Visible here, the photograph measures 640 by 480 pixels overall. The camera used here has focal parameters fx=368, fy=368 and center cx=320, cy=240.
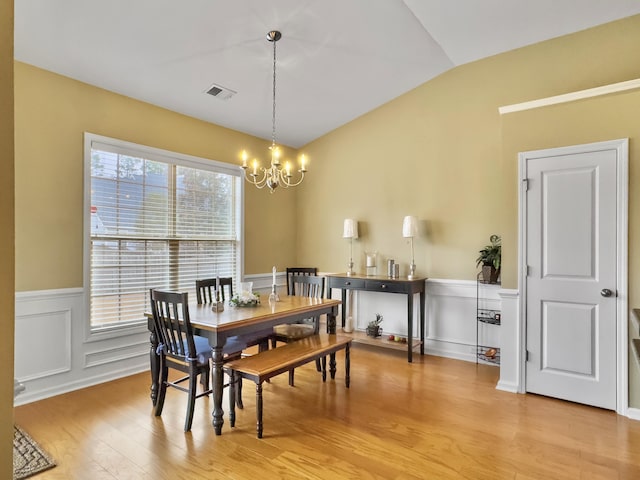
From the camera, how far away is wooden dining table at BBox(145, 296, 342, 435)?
257 centimetres

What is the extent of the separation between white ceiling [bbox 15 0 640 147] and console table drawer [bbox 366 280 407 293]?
2318 mm

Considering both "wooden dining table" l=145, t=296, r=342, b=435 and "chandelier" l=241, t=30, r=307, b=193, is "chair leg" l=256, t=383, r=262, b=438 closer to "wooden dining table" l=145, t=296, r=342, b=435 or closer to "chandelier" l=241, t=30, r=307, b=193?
"wooden dining table" l=145, t=296, r=342, b=435

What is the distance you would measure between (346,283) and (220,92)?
263 centimetres

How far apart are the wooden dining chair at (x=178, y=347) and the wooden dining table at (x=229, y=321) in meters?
0.09

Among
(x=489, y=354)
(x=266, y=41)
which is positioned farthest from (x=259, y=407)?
(x=266, y=41)

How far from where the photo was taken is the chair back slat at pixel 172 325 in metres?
2.56

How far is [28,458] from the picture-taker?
2273 millimetres

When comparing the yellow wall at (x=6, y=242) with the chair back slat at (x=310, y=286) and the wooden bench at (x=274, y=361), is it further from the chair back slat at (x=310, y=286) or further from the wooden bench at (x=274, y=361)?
the chair back slat at (x=310, y=286)

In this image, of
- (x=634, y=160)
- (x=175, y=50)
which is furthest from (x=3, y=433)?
(x=634, y=160)

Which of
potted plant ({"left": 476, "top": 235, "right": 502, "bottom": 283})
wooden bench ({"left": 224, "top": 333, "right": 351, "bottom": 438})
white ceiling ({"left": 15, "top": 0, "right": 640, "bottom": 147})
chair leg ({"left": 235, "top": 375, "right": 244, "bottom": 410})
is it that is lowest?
chair leg ({"left": 235, "top": 375, "right": 244, "bottom": 410})

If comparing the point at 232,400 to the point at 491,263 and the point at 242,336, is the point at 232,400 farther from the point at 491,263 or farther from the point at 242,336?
the point at 491,263

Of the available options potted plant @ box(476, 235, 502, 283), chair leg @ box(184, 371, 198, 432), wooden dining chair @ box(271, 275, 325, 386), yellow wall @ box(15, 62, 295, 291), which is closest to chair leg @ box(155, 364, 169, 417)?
chair leg @ box(184, 371, 198, 432)

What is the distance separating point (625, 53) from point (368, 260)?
330 centimetres

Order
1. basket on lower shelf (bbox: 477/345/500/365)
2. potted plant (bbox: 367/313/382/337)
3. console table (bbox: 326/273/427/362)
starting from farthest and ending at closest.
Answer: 1. potted plant (bbox: 367/313/382/337)
2. console table (bbox: 326/273/427/362)
3. basket on lower shelf (bbox: 477/345/500/365)
